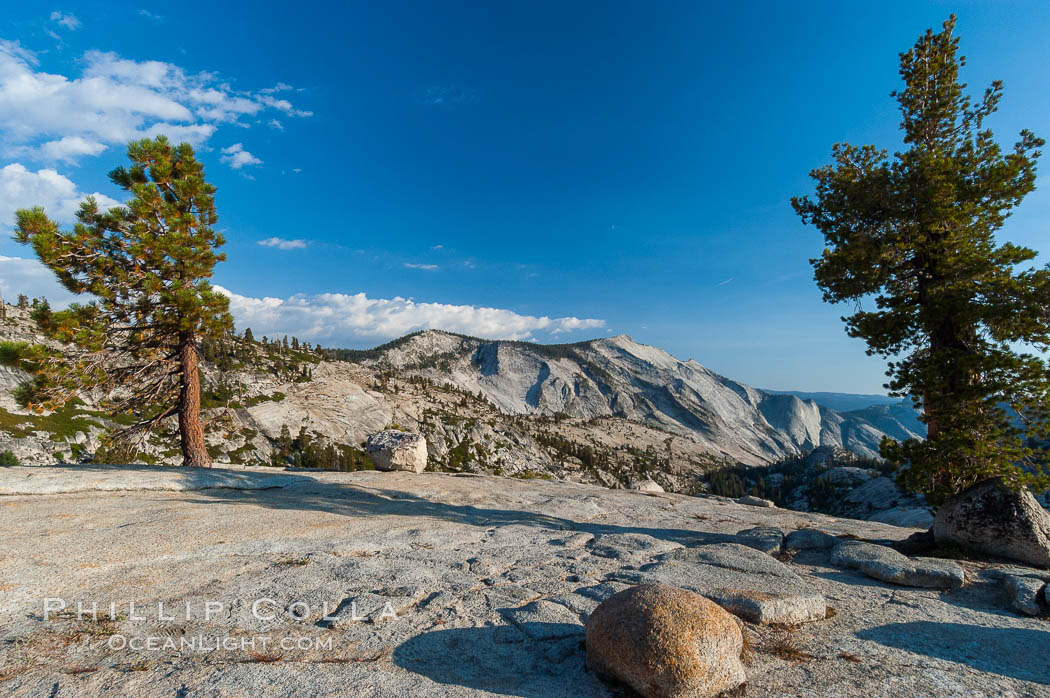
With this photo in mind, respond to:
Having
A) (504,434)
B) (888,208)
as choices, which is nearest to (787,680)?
(888,208)

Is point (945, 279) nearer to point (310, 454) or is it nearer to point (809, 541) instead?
point (809, 541)

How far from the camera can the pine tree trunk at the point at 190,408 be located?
22.6m

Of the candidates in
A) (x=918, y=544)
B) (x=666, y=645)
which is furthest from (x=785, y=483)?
(x=666, y=645)

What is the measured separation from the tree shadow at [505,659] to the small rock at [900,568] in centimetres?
834

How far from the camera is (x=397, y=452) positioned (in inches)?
1232

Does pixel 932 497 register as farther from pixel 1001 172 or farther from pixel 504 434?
pixel 504 434

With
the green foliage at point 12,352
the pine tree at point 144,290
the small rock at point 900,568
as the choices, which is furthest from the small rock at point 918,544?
the green foliage at point 12,352

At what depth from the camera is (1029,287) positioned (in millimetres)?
12742

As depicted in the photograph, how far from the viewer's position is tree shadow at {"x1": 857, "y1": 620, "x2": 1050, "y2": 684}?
670 cm

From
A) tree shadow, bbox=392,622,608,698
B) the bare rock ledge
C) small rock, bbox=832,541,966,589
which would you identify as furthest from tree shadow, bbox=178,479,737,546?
tree shadow, bbox=392,622,608,698

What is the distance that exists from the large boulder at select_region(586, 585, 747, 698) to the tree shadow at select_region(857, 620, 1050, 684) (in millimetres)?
3539

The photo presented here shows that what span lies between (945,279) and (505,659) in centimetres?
1716

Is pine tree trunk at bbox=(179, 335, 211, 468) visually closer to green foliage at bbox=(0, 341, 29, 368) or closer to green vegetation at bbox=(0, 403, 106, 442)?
green foliage at bbox=(0, 341, 29, 368)

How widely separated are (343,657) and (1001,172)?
68.2ft
